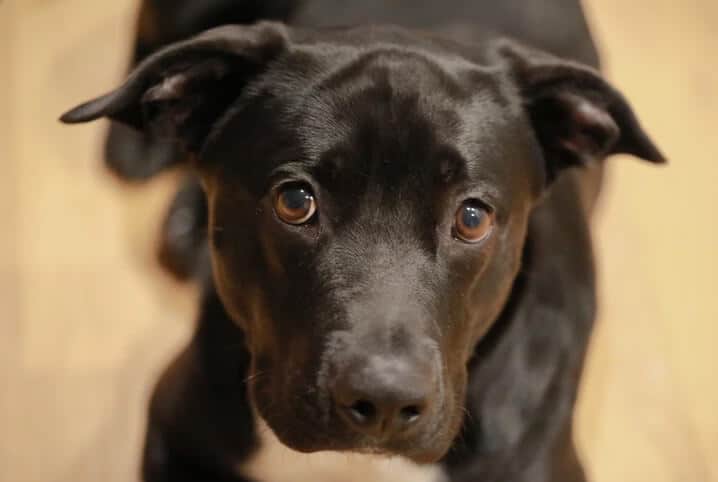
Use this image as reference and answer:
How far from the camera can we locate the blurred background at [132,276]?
2107 millimetres

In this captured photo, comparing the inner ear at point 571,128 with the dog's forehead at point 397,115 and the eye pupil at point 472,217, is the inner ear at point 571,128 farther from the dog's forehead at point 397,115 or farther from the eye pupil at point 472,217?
the eye pupil at point 472,217

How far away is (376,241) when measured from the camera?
1347 mm

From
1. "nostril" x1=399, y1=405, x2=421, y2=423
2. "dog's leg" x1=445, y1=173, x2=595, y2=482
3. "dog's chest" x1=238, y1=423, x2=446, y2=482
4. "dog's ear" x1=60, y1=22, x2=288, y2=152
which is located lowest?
"dog's chest" x1=238, y1=423, x2=446, y2=482

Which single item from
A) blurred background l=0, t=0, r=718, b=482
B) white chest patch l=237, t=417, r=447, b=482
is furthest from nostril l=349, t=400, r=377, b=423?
blurred background l=0, t=0, r=718, b=482

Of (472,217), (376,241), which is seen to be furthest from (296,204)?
(472,217)

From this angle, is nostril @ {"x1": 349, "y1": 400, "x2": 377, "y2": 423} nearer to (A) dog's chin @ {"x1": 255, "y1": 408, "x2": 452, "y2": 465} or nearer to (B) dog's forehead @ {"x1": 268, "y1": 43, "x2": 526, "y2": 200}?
(A) dog's chin @ {"x1": 255, "y1": 408, "x2": 452, "y2": 465}

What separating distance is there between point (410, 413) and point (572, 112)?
59 centimetres

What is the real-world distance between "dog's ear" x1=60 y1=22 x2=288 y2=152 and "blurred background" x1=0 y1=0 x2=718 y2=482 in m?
0.76

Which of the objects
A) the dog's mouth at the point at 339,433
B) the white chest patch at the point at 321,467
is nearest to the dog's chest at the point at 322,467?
the white chest patch at the point at 321,467

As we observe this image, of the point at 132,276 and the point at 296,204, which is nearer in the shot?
the point at 296,204

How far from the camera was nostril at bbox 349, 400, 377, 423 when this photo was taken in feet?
4.10

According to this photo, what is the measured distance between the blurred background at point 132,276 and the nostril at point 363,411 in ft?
3.01

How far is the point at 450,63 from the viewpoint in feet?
4.81

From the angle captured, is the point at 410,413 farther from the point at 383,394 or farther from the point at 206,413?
the point at 206,413
